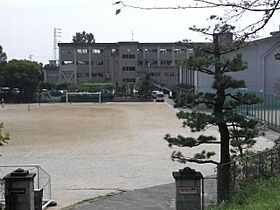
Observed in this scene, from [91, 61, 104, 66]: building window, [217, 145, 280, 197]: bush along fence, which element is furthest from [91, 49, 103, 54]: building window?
[217, 145, 280, 197]: bush along fence

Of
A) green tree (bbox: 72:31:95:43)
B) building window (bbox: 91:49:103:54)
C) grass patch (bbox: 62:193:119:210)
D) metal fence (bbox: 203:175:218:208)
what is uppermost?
green tree (bbox: 72:31:95:43)

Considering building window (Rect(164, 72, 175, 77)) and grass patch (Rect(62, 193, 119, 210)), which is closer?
grass patch (Rect(62, 193, 119, 210))

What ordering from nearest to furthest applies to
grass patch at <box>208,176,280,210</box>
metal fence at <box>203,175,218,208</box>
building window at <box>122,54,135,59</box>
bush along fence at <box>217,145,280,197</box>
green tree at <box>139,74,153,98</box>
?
grass patch at <box>208,176,280,210</box> → bush along fence at <box>217,145,280,197</box> → metal fence at <box>203,175,218,208</box> → green tree at <box>139,74,153,98</box> → building window at <box>122,54,135,59</box>

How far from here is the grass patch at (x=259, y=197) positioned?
6.27 metres

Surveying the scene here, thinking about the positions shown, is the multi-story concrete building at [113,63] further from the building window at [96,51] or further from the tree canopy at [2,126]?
the tree canopy at [2,126]

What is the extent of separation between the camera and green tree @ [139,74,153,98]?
8325 cm

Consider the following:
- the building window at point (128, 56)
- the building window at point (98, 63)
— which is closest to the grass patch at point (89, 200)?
the building window at point (128, 56)

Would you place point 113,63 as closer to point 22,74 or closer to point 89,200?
point 22,74

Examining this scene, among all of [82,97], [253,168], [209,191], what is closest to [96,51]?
[82,97]

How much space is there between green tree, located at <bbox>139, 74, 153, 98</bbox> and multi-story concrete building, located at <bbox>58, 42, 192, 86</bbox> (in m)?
12.9

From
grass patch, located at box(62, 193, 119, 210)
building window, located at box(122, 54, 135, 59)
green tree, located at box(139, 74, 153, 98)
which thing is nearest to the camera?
grass patch, located at box(62, 193, 119, 210)

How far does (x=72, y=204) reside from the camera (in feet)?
45.3

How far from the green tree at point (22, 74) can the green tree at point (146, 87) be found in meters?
16.6

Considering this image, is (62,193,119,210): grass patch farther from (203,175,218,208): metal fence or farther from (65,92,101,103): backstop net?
(65,92,101,103): backstop net
